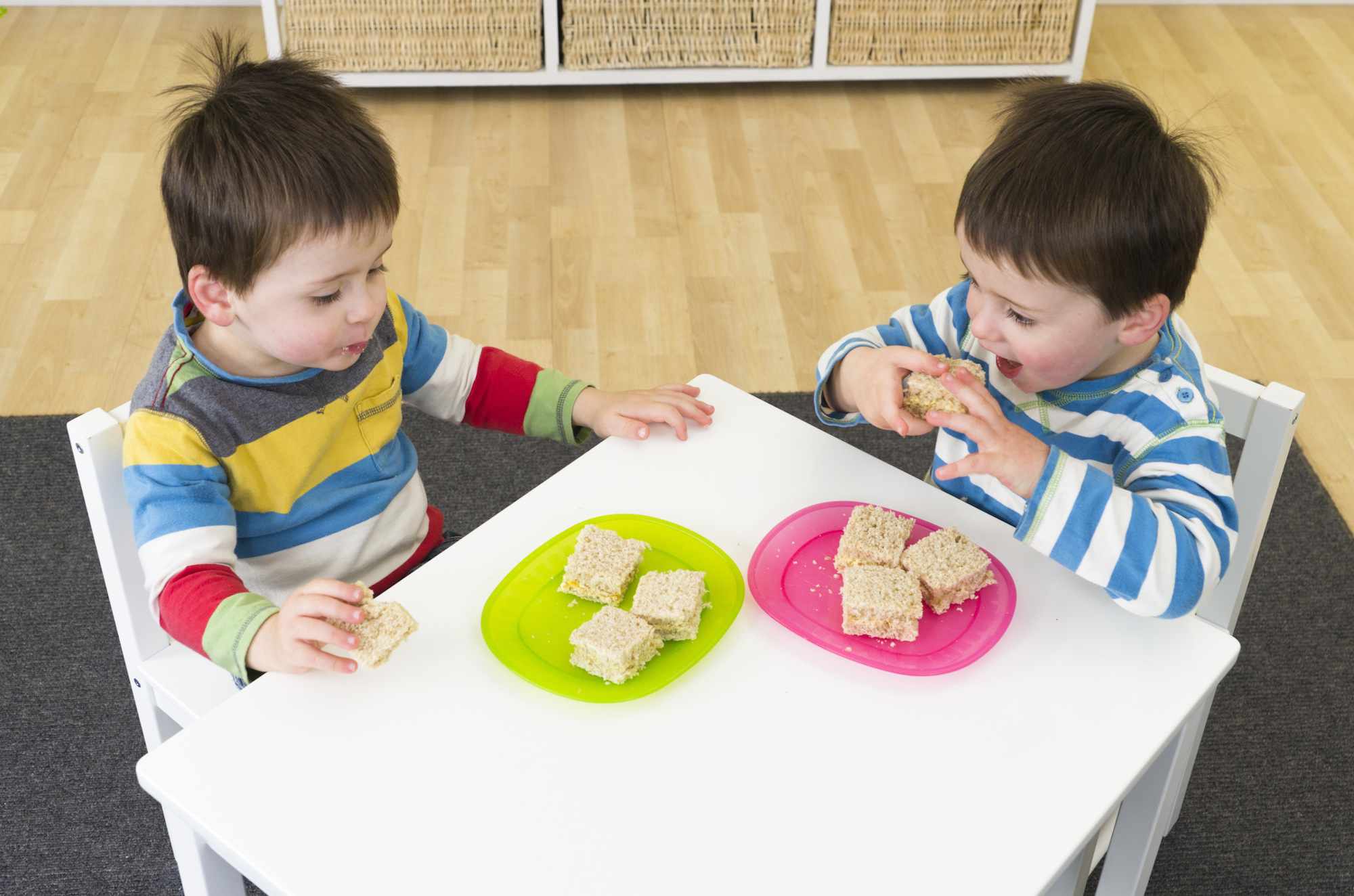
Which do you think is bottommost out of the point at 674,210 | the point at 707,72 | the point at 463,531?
the point at 463,531

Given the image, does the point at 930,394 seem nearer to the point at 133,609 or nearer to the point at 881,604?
the point at 881,604

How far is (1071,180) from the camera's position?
1.09 meters

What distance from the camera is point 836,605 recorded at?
1069 millimetres

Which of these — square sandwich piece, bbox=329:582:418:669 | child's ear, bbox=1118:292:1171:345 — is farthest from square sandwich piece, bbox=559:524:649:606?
child's ear, bbox=1118:292:1171:345

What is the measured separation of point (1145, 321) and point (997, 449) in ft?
0.65

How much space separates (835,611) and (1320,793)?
3.26 ft

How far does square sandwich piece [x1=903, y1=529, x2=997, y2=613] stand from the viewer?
1.04 meters

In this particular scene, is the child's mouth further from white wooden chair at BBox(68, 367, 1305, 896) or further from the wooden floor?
the wooden floor

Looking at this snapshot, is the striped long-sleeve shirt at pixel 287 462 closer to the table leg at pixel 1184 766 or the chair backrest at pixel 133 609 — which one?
the chair backrest at pixel 133 609

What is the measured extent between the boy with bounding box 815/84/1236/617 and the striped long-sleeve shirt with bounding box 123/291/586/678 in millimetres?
453

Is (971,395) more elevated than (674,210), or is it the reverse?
(971,395)

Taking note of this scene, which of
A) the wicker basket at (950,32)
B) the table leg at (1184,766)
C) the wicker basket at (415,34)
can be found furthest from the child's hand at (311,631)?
the wicker basket at (950,32)

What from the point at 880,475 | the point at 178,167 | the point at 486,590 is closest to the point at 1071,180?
the point at 880,475

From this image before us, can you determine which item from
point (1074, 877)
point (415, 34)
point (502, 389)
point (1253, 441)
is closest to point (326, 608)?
point (502, 389)
